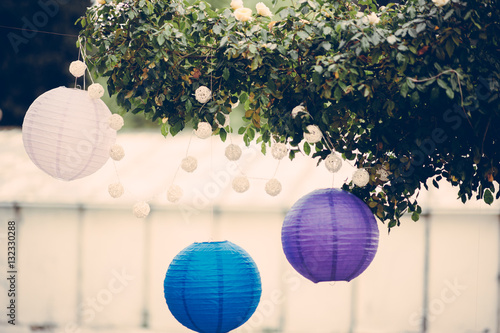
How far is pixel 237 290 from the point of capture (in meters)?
3.36

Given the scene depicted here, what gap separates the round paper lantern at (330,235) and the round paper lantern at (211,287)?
11.6 inches

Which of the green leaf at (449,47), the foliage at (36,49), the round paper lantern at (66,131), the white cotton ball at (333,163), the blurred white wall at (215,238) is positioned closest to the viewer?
the green leaf at (449,47)

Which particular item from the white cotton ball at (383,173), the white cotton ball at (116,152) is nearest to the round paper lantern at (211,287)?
the white cotton ball at (116,152)

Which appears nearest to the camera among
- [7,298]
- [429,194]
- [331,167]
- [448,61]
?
[448,61]

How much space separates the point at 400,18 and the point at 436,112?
0.48 m

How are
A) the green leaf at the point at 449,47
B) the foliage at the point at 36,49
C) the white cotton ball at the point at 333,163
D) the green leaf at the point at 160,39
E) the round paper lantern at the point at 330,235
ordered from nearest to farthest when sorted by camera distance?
the green leaf at the point at 449,47 < the green leaf at the point at 160,39 < the round paper lantern at the point at 330,235 < the white cotton ball at the point at 333,163 < the foliage at the point at 36,49

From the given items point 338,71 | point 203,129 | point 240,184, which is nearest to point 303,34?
point 338,71

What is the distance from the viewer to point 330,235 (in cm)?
314

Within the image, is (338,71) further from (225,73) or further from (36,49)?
(36,49)

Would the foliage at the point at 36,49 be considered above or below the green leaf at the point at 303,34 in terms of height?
above

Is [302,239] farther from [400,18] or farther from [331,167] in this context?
[400,18]

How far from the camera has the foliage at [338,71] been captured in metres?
2.95

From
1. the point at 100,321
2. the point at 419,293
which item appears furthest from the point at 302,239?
the point at 100,321

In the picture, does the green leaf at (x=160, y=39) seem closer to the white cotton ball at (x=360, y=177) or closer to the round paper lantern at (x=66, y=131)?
the round paper lantern at (x=66, y=131)
